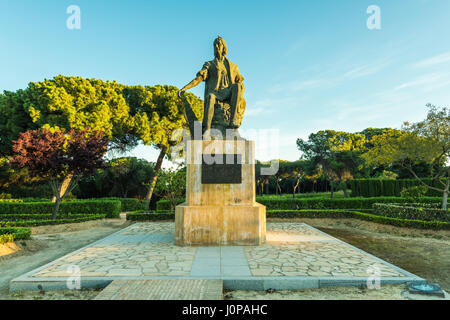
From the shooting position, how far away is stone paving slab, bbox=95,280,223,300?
3373 mm

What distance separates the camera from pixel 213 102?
7141 mm

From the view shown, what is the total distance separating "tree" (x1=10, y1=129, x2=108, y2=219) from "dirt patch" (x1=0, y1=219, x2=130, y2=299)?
1.62 m

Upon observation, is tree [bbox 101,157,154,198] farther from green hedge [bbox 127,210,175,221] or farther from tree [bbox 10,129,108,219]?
tree [bbox 10,129,108,219]

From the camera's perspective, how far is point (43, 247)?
779 cm

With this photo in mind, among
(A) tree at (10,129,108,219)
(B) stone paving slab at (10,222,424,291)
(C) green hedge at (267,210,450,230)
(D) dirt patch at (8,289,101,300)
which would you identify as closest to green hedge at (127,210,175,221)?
(A) tree at (10,129,108,219)

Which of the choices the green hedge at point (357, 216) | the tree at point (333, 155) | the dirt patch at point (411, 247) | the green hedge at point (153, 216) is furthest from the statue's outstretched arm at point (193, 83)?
the tree at point (333, 155)

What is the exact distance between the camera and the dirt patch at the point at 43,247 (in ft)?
17.2

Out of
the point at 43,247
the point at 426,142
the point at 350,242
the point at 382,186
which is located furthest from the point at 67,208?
the point at 382,186

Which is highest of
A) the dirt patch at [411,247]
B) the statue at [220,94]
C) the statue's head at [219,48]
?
the statue's head at [219,48]

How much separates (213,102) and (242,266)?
172 inches

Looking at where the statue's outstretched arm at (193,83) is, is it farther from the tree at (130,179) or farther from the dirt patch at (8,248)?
the tree at (130,179)

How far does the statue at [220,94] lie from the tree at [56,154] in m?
7.38

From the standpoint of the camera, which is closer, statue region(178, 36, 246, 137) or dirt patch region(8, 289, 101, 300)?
dirt patch region(8, 289, 101, 300)
